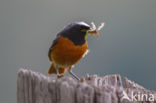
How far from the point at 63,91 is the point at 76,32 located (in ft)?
4.36

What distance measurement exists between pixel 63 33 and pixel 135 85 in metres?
0.98

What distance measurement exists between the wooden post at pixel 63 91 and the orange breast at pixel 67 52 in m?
0.92

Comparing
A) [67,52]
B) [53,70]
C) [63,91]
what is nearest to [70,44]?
[67,52]

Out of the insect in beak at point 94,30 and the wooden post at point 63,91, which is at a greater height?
the insect in beak at point 94,30

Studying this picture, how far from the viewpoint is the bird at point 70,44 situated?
3.14m

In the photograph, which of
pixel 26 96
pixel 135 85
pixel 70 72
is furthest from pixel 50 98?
pixel 70 72

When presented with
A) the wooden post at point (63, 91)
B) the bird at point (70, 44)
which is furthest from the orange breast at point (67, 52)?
the wooden post at point (63, 91)

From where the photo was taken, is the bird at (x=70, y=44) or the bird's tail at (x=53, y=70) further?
the bird's tail at (x=53, y=70)

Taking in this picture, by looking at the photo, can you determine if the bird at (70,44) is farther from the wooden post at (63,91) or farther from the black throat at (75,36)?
the wooden post at (63,91)

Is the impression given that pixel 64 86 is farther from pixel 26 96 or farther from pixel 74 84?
pixel 26 96

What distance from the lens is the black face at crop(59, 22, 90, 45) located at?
3.09m

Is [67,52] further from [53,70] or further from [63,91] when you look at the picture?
[63,91]

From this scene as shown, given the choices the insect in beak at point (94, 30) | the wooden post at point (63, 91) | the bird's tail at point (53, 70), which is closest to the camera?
the wooden post at point (63, 91)

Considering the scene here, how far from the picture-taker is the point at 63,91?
6.27ft
